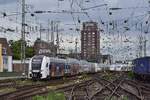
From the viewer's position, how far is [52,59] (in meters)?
54.7

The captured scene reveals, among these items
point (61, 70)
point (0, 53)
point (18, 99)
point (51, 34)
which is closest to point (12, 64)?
point (0, 53)

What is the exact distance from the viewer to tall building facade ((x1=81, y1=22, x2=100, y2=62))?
98844mm

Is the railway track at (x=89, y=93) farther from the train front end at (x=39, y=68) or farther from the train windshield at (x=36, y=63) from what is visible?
the train windshield at (x=36, y=63)

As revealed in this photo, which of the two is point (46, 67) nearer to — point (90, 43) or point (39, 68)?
point (39, 68)

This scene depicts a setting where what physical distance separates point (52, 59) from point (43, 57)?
229 cm

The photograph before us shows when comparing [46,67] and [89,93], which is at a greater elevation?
[46,67]

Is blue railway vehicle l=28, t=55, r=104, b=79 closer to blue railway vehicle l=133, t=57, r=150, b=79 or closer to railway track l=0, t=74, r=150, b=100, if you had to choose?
blue railway vehicle l=133, t=57, r=150, b=79

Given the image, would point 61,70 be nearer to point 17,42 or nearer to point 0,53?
point 0,53

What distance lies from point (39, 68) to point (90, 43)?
71692mm

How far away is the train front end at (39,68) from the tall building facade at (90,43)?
40.1 metres

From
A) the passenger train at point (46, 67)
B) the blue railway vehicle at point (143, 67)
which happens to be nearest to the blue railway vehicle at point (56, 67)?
the passenger train at point (46, 67)

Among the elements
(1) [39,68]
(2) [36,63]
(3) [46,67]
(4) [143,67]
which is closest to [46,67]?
(3) [46,67]

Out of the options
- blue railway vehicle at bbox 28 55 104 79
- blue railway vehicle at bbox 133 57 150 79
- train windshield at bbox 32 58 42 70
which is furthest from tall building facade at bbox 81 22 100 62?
train windshield at bbox 32 58 42 70

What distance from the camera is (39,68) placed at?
52.3 metres
